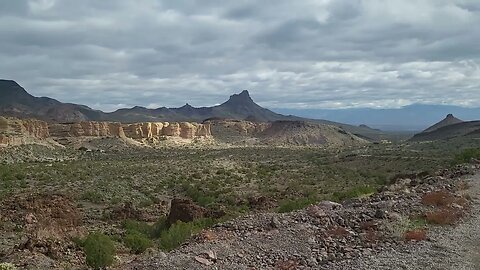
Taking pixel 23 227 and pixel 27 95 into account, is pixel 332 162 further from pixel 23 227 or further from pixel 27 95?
pixel 27 95

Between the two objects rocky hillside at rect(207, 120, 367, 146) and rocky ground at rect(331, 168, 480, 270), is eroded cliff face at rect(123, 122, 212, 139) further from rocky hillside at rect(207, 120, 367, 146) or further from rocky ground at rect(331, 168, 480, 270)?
rocky ground at rect(331, 168, 480, 270)

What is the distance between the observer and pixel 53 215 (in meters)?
21.7

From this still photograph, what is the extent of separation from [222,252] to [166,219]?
437 inches

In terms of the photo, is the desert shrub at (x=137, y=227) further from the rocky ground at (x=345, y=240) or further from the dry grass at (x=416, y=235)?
the dry grass at (x=416, y=235)

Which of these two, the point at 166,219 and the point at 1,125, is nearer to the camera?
the point at 166,219

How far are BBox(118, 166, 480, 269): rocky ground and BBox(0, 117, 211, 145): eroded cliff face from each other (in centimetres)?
5514

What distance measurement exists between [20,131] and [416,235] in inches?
2576

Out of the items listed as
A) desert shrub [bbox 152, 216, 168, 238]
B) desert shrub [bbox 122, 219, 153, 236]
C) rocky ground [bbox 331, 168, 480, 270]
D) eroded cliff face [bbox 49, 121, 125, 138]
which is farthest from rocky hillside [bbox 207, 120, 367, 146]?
rocky ground [bbox 331, 168, 480, 270]

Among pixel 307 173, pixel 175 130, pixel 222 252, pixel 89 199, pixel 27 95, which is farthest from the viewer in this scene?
pixel 27 95

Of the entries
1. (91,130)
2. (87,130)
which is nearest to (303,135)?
(91,130)

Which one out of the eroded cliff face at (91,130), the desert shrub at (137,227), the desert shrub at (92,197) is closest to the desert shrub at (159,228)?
the desert shrub at (137,227)

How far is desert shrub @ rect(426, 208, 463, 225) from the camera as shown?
13.2 metres

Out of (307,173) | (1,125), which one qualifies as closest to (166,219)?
(307,173)

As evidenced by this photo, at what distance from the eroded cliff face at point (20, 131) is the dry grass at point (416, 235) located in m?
56.8
